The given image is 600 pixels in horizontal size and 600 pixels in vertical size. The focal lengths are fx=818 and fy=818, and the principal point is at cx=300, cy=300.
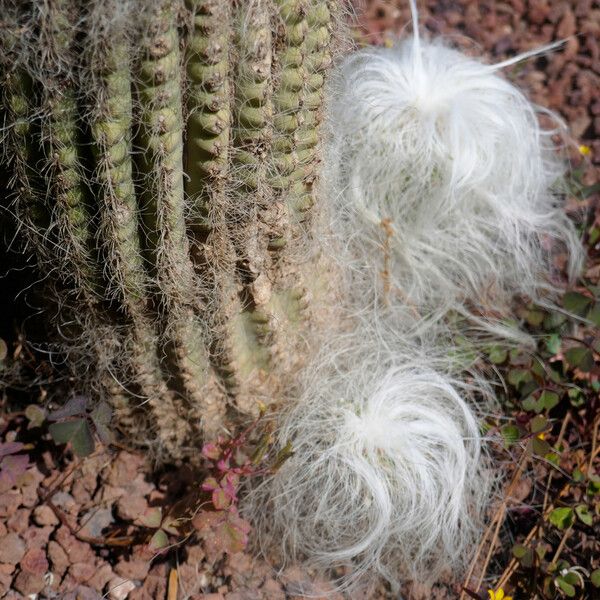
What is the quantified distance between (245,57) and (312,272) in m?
0.56

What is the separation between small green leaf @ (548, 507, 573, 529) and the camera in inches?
63.4

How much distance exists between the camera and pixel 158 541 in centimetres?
149

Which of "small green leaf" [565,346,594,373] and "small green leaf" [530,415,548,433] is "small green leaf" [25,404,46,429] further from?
"small green leaf" [565,346,594,373]

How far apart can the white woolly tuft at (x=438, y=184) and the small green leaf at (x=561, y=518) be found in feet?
1.68

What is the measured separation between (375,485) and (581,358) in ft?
1.80

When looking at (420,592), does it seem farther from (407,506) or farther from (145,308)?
(145,308)

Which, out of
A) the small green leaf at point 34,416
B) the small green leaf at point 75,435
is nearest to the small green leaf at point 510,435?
the small green leaf at point 75,435

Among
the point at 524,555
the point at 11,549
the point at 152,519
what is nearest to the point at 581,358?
the point at 524,555

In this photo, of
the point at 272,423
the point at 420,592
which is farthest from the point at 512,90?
the point at 420,592

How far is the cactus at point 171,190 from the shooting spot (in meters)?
1.09

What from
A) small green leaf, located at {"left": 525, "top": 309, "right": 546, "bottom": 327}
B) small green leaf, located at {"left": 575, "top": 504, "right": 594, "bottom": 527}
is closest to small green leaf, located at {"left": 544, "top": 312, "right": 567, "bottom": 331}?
small green leaf, located at {"left": 525, "top": 309, "right": 546, "bottom": 327}

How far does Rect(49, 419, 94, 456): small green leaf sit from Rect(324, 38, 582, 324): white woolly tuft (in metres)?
0.66

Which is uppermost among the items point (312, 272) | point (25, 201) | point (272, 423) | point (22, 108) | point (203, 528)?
point (22, 108)

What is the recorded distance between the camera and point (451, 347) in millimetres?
1806
